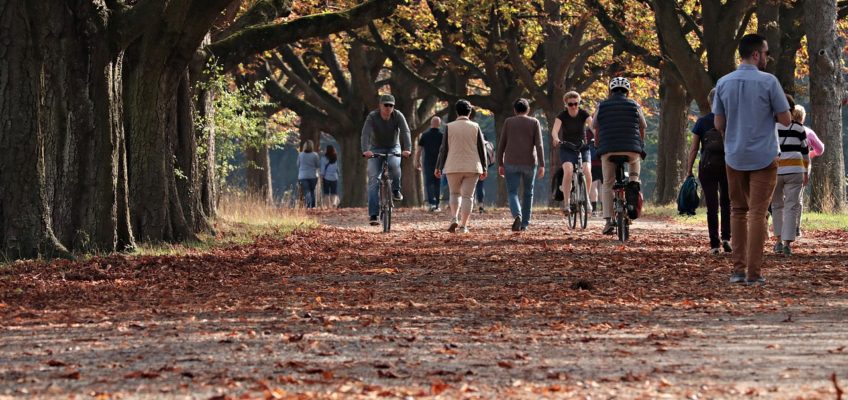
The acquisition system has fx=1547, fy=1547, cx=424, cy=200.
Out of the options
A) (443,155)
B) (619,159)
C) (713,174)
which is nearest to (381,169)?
(443,155)

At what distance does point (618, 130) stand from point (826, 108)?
9986mm

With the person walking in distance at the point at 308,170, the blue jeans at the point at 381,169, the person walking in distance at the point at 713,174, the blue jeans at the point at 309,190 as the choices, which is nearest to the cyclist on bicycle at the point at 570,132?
the blue jeans at the point at 381,169

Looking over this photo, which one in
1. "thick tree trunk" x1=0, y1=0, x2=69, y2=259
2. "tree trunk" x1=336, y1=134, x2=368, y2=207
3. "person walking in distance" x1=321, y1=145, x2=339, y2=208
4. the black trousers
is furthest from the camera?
"tree trunk" x1=336, y1=134, x2=368, y2=207

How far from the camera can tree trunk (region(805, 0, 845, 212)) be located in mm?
25922

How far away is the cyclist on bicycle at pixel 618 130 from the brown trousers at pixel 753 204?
5536 mm

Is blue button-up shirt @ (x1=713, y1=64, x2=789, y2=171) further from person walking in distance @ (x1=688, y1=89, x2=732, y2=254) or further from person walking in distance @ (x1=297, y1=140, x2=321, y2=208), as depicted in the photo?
person walking in distance @ (x1=297, y1=140, x2=321, y2=208)

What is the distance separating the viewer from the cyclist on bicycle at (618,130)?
57.2 ft

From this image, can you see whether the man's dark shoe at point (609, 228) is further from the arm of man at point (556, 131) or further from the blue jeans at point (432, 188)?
the blue jeans at point (432, 188)

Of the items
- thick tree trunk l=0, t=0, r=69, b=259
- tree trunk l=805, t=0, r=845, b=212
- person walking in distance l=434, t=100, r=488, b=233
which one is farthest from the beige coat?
tree trunk l=805, t=0, r=845, b=212

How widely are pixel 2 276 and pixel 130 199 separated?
4.17 metres

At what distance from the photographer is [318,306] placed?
10.1m

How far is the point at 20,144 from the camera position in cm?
1377

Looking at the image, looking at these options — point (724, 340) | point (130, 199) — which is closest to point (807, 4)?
point (130, 199)

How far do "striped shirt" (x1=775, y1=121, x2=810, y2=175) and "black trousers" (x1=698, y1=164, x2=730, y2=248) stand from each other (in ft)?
2.02
